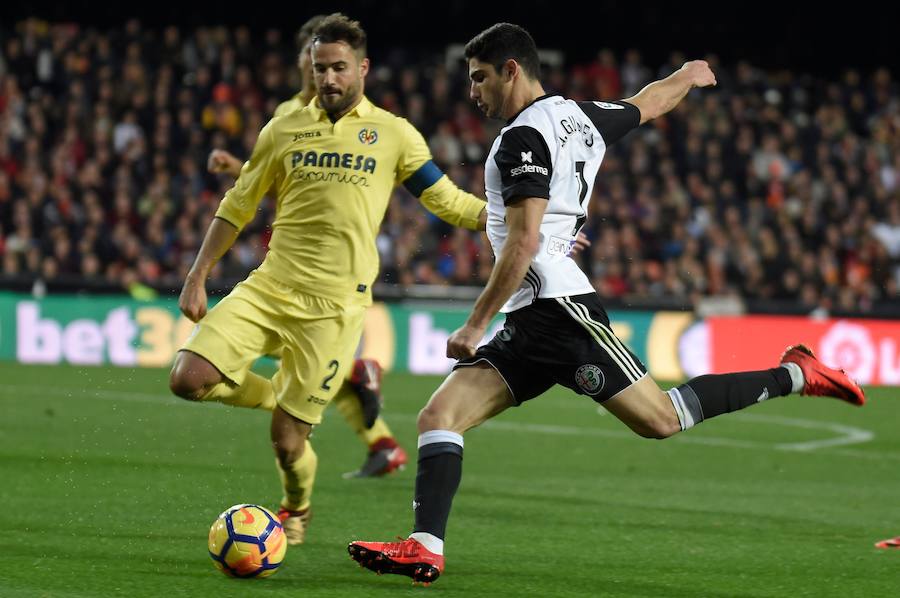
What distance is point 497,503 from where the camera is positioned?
7.82 m

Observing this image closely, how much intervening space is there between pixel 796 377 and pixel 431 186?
1797mm

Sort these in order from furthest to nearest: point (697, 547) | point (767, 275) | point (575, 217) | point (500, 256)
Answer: point (767, 275), point (697, 547), point (575, 217), point (500, 256)

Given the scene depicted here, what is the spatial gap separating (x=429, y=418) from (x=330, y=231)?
1.22 meters

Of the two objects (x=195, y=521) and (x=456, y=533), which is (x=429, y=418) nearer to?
(x=456, y=533)

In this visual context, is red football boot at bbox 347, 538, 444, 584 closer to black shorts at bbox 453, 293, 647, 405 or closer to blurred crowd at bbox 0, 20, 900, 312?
black shorts at bbox 453, 293, 647, 405

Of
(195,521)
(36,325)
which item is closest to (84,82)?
(36,325)

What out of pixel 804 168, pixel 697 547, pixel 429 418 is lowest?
pixel 697 547

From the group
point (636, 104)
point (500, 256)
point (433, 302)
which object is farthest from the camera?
point (433, 302)

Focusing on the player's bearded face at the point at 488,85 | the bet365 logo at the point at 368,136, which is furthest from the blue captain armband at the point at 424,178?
the player's bearded face at the point at 488,85

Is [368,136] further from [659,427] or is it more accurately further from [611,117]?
[659,427]

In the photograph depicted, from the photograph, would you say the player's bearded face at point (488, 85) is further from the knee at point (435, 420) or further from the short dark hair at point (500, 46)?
the knee at point (435, 420)

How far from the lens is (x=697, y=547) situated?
21.3ft

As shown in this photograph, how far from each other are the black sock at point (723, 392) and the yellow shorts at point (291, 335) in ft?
4.87

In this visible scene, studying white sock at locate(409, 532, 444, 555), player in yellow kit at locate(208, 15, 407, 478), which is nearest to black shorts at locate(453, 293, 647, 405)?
white sock at locate(409, 532, 444, 555)
